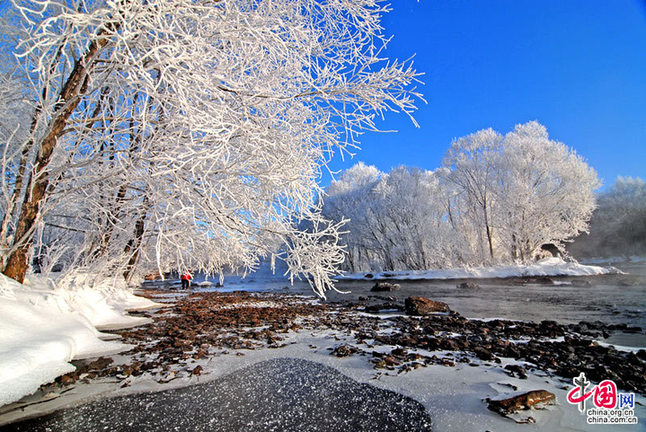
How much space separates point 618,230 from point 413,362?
171 ft

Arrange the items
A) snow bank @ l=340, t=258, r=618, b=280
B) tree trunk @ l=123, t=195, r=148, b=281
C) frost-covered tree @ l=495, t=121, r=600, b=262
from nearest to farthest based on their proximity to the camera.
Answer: tree trunk @ l=123, t=195, r=148, b=281, snow bank @ l=340, t=258, r=618, b=280, frost-covered tree @ l=495, t=121, r=600, b=262

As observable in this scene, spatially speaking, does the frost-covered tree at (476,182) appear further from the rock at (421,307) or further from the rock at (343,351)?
the rock at (343,351)

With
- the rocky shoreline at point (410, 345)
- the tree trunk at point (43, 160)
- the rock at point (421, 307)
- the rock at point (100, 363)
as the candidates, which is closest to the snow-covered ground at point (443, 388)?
the rocky shoreline at point (410, 345)

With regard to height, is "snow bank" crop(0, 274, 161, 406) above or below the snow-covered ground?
above

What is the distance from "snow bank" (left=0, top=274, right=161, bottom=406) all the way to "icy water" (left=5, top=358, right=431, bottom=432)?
1.87 ft

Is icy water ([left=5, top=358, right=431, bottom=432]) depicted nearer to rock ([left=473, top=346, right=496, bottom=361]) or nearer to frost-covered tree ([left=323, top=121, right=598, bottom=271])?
rock ([left=473, top=346, right=496, bottom=361])

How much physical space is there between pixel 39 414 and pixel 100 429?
0.63 m

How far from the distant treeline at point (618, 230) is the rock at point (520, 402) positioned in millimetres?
43873

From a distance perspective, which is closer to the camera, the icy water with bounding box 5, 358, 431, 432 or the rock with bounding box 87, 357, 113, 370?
the icy water with bounding box 5, 358, 431, 432

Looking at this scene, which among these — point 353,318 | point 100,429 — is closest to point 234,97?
point 100,429

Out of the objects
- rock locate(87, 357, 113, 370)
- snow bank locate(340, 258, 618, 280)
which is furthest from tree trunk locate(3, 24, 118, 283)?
snow bank locate(340, 258, 618, 280)

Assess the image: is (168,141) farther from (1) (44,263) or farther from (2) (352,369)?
(1) (44,263)

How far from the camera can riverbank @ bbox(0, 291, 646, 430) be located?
2.31 meters

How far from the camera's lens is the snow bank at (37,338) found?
2.53 m
